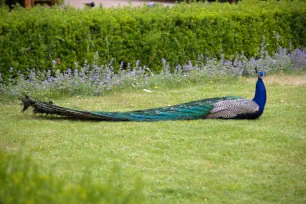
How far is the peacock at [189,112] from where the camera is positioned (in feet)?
29.7

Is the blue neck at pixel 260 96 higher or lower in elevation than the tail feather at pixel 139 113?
higher

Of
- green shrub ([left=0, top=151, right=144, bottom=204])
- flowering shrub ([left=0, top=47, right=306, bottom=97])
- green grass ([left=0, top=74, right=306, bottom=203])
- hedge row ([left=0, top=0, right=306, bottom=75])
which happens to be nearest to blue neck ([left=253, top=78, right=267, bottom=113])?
green grass ([left=0, top=74, right=306, bottom=203])

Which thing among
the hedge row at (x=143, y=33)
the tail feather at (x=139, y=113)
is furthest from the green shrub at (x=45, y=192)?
the hedge row at (x=143, y=33)

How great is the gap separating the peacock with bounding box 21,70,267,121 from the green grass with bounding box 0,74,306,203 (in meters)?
0.12

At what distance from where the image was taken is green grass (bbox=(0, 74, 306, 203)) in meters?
6.38

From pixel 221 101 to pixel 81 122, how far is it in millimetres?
2057

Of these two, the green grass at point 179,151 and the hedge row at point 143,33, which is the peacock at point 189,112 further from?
the hedge row at point 143,33

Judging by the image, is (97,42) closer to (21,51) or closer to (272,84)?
(21,51)

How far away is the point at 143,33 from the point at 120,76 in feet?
3.79

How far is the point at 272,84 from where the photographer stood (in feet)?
40.4

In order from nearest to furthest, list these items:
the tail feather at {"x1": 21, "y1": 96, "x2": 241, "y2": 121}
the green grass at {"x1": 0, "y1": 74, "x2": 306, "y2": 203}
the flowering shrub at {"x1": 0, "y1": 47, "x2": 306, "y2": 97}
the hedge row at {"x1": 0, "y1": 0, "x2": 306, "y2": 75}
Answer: the green grass at {"x1": 0, "y1": 74, "x2": 306, "y2": 203} → the tail feather at {"x1": 21, "y1": 96, "x2": 241, "y2": 121} → the flowering shrub at {"x1": 0, "y1": 47, "x2": 306, "y2": 97} → the hedge row at {"x1": 0, "y1": 0, "x2": 306, "y2": 75}

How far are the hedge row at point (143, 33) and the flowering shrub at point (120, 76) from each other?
0.68 ft

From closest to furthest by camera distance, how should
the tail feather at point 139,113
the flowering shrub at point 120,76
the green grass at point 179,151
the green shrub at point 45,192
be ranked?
the green shrub at point 45,192 < the green grass at point 179,151 < the tail feather at point 139,113 < the flowering shrub at point 120,76

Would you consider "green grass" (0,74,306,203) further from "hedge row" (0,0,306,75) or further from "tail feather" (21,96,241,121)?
"hedge row" (0,0,306,75)
